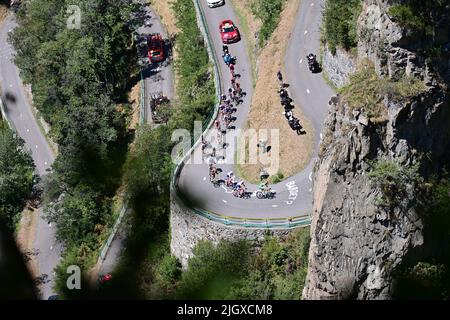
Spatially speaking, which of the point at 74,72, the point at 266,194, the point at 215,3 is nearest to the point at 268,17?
the point at 215,3

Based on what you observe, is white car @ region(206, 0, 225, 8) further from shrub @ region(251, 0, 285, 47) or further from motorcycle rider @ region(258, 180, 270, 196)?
motorcycle rider @ region(258, 180, 270, 196)

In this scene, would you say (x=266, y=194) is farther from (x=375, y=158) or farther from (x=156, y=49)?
(x=156, y=49)

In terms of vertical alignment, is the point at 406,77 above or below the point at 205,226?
above

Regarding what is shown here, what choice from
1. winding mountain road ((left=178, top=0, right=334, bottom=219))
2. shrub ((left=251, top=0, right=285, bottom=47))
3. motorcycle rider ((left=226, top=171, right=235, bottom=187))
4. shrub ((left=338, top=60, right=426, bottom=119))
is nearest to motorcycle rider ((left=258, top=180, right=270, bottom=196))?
winding mountain road ((left=178, top=0, right=334, bottom=219))

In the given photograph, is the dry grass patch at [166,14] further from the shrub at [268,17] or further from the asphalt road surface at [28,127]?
the asphalt road surface at [28,127]

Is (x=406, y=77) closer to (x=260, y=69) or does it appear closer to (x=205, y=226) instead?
(x=205, y=226)
